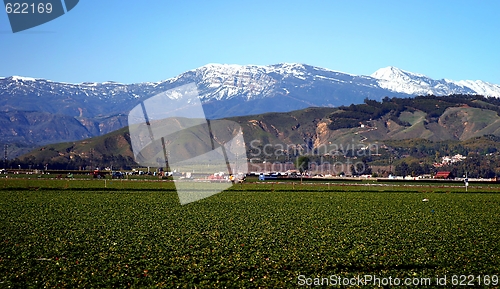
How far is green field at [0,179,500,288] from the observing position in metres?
19.8

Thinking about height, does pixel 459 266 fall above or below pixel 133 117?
below

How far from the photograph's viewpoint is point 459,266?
70.4ft

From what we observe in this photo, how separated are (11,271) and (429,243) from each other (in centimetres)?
1673

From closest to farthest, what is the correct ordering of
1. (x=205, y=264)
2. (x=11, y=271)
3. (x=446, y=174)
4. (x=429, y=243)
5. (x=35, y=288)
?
(x=35, y=288)
(x=11, y=271)
(x=205, y=264)
(x=429, y=243)
(x=446, y=174)

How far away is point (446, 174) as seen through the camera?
472 feet

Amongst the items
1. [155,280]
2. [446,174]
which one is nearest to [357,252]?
[155,280]

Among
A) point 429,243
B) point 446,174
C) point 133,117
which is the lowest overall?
point 446,174

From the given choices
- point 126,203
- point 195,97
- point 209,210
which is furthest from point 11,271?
point 126,203

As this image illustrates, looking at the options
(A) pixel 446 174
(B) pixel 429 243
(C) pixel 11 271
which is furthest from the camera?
(A) pixel 446 174

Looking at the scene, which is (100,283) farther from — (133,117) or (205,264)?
(133,117)

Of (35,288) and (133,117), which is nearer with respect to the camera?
(35,288)

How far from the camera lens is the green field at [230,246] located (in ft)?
64.8

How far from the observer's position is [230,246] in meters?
25.0

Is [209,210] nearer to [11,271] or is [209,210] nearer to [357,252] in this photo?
[357,252]
